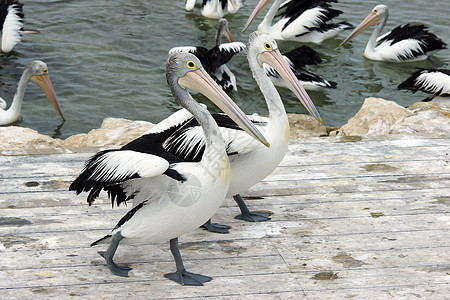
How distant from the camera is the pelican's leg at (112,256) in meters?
2.72

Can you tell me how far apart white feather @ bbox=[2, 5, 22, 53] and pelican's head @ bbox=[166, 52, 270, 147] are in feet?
19.6

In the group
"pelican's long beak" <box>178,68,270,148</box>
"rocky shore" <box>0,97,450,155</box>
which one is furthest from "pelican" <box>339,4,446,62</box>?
"pelican's long beak" <box>178,68,270,148</box>

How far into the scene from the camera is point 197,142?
3.08 meters

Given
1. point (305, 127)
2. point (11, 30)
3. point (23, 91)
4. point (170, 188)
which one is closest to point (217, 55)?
point (305, 127)

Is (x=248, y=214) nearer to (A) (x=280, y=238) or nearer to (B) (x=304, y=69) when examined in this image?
(A) (x=280, y=238)

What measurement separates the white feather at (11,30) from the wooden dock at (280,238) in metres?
4.68

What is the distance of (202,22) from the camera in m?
9.86

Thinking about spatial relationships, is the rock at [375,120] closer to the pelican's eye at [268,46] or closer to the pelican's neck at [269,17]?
the pelican's eye at [268,46]

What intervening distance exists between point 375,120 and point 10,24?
4.99m

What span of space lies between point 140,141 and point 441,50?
24.4 feet

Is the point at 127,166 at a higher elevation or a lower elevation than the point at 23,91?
higher

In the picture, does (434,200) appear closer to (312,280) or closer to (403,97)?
(312,280)

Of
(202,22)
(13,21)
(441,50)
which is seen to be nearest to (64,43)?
(13,21)

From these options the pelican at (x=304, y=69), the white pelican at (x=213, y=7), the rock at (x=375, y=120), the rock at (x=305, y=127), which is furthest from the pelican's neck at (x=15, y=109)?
the white pelican at (x=213, y=7)
